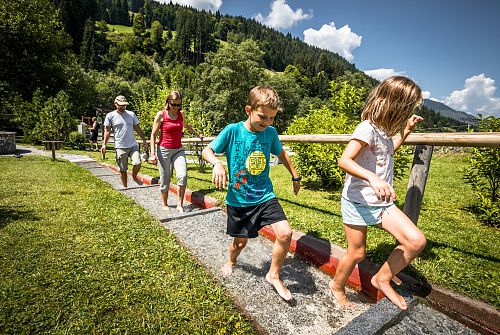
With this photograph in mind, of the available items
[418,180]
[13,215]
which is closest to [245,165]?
[418,180]

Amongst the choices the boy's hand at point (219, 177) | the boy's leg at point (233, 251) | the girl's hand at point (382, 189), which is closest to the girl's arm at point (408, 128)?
the girl's hand at point (382, 189)

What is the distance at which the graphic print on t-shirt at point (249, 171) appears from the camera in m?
2.33

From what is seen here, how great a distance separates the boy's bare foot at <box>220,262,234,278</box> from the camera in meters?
2.52

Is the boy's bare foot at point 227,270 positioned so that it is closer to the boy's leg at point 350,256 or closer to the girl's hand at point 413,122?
the boy's leg at point 350,256

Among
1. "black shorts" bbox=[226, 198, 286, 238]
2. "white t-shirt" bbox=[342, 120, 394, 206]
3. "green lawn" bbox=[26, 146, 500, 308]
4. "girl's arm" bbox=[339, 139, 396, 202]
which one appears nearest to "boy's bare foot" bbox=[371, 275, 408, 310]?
"green lawn" bbox=[26, 146, 500, 308]

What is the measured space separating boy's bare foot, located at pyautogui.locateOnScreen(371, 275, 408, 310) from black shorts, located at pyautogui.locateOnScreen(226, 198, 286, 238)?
1.02m

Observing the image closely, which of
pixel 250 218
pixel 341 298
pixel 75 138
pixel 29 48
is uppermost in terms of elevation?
pixel 29 48

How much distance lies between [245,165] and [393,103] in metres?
1.28

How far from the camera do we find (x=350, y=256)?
2072mm

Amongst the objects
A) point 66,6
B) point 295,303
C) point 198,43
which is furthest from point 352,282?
point 198,43

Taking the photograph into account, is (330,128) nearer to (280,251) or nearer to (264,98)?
(264,98)

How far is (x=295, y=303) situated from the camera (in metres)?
2.16

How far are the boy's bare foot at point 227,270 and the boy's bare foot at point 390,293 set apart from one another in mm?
1318

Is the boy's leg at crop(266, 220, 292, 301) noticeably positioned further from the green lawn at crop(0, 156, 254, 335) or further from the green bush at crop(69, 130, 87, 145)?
the green bush at crop(69, 130, 87, 145)
